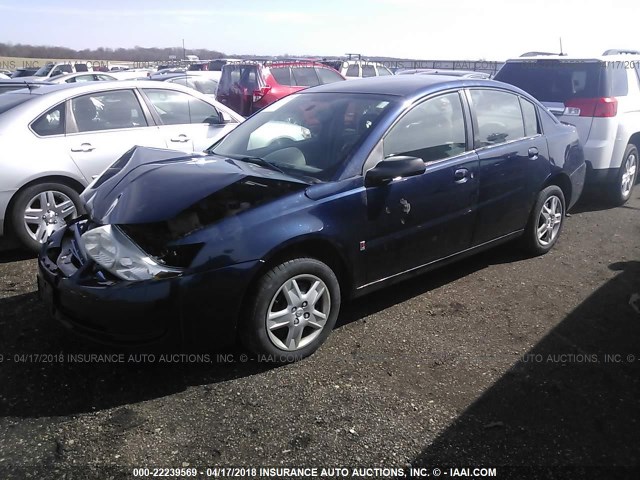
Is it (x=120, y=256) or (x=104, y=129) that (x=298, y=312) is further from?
(x=104, y=129)

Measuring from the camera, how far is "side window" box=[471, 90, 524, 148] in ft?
14.3

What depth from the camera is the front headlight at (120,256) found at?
284cm

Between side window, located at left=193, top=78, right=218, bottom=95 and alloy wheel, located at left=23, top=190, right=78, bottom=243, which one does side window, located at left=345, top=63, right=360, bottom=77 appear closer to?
side window, located at left=193, top=78, right=218, bottom=95

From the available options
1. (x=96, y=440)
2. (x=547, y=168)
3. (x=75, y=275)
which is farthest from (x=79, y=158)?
(x=547, y=168)

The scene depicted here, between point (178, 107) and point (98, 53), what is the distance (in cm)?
7865

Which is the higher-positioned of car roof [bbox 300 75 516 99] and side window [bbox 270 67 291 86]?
side window [bbox 270 67 291 86]

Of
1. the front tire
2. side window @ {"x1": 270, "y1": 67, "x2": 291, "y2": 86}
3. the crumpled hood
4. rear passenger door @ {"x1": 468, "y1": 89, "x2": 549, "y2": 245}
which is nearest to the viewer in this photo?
the crumpled hood

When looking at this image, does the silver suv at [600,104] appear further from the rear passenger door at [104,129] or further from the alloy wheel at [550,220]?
the rear passenger door at [104,129]

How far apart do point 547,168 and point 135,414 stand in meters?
3.92

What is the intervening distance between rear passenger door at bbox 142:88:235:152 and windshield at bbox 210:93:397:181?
1650mm

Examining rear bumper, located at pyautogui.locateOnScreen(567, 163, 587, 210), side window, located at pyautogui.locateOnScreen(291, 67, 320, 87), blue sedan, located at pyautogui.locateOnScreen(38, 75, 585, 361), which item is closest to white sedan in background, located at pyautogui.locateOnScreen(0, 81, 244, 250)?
blue sedan, located at pyautogui.locateOnScreen(38, 75, 585, 361)

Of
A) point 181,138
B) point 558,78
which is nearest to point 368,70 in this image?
point 558,78

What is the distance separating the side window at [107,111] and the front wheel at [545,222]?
13.1 feet

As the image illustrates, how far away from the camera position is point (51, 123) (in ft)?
17.1
